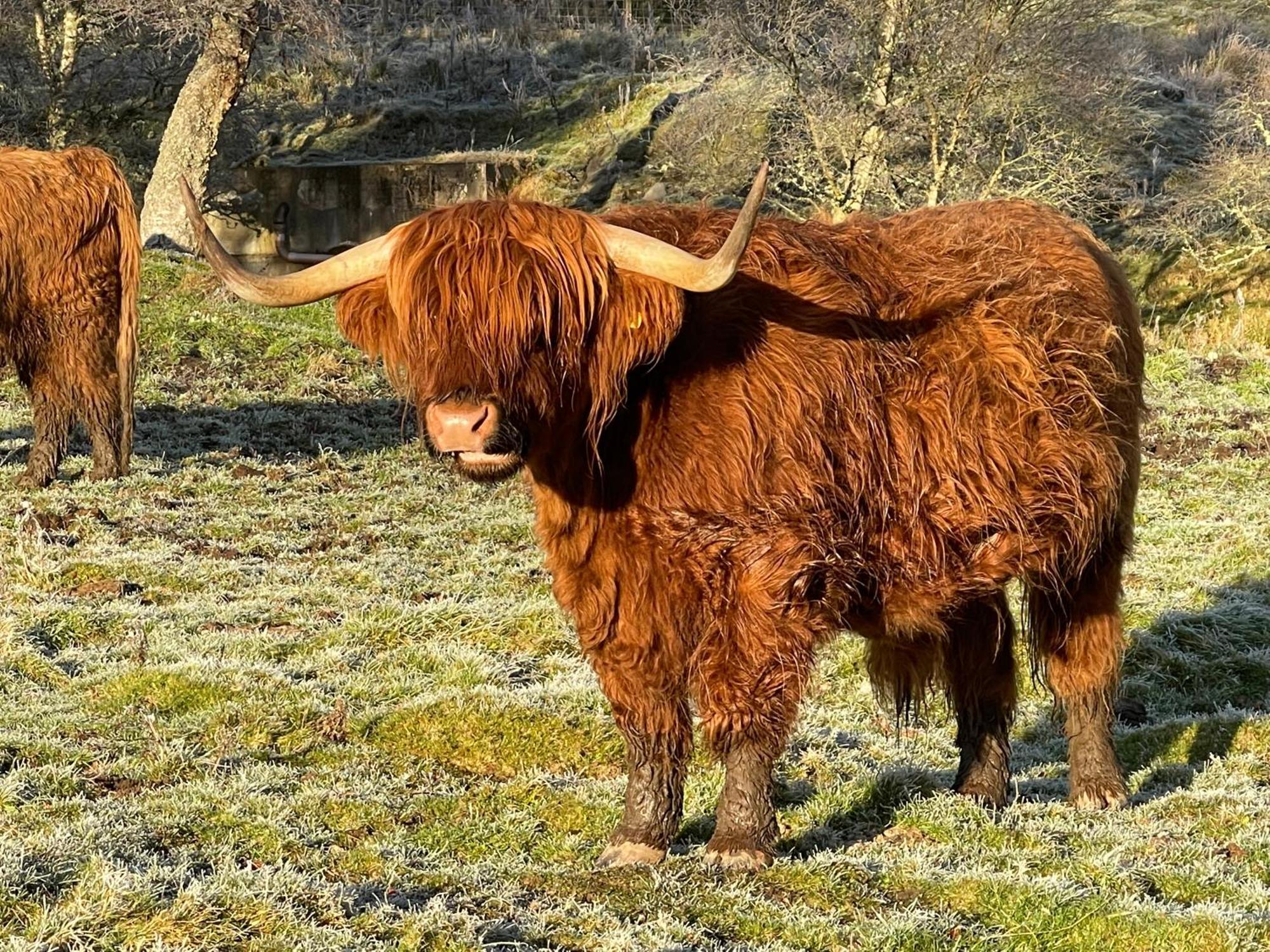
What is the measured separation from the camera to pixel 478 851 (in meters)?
4.16

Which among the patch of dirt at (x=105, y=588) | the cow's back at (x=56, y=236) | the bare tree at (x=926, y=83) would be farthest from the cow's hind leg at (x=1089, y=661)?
the bare tree at (x=926, y=83)

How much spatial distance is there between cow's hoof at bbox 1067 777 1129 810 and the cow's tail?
21.1 ft

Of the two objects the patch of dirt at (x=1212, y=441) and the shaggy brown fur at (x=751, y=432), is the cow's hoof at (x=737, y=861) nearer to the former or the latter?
the shaggy brown fur at (x=751, y=432)

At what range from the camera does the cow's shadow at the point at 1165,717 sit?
4730mm

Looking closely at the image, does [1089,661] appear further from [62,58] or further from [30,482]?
[62,58]

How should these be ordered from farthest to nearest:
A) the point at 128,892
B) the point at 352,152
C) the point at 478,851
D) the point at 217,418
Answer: the point at 352,152, the point at 217,418, the point at 478,851, the point at 128,892

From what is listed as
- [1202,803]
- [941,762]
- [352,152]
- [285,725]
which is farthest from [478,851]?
[352,152]

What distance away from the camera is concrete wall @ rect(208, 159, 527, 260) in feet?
72.6

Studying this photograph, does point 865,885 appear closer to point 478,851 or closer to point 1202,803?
point 478,851

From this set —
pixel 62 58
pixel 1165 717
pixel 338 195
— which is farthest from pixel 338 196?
pixel 1165 717

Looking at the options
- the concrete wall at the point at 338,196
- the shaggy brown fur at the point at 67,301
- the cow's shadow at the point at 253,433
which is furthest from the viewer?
the concrete wall at the point at 338,196

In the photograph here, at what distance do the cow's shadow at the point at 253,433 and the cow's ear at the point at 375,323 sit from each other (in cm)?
635

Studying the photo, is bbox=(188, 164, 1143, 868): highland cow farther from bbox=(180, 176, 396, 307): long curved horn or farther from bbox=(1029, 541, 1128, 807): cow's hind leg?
bbox=(1029, 541, 1128, 807): cow's hind leg

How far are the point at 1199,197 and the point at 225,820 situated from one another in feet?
57.5
